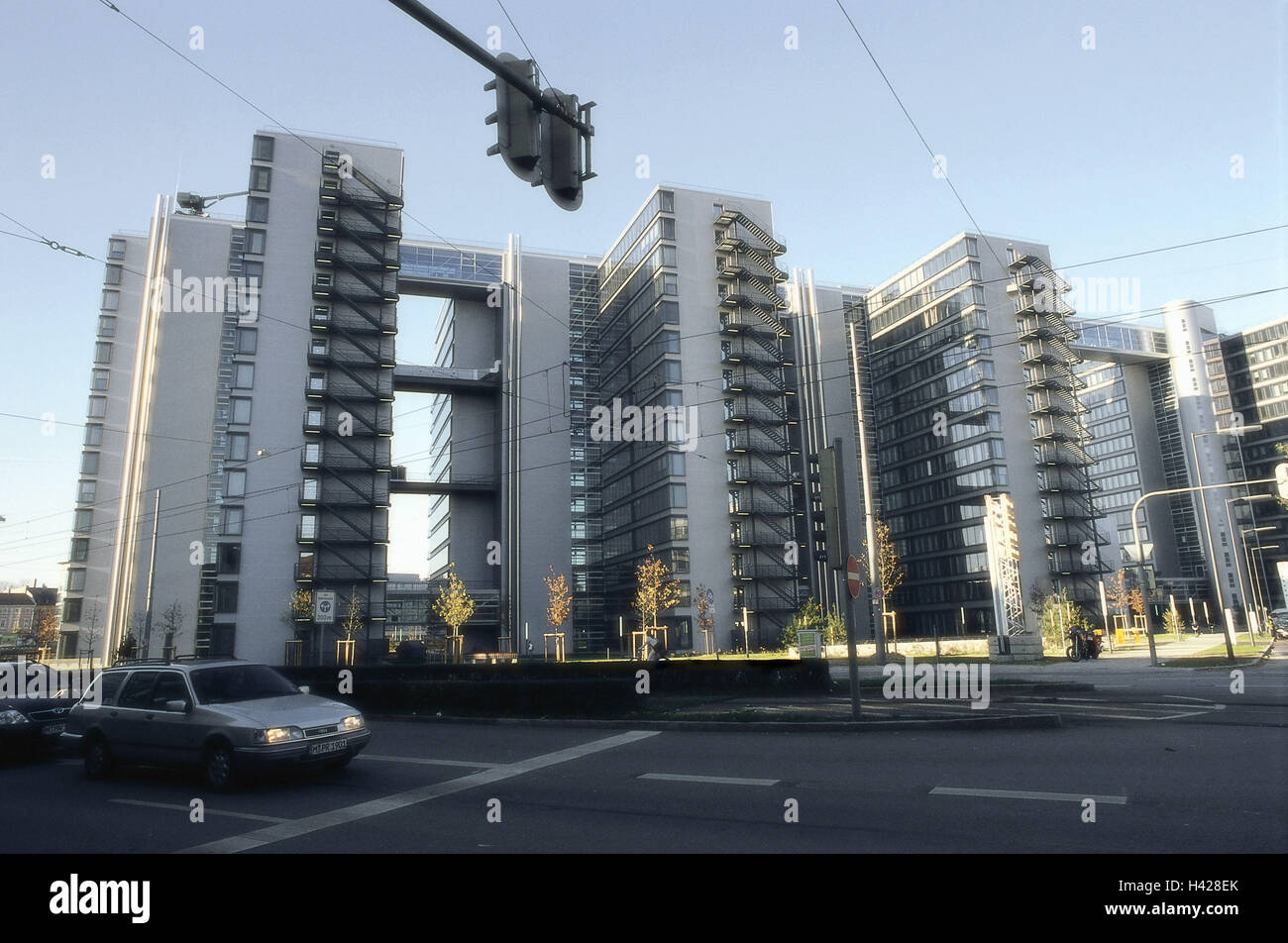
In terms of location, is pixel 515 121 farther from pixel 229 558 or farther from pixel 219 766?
pixel 229 558

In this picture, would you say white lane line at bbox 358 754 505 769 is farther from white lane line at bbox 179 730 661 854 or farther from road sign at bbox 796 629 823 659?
road sign at bbox 796 629 823 659

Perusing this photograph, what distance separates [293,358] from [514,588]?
28188 mm

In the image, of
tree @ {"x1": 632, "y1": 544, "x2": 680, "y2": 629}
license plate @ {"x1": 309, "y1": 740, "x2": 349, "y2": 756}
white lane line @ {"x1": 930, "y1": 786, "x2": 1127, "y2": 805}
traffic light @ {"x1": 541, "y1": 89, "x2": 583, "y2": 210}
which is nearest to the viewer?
traffic light @ {"x1": 541, "y1": 89, "x2": 583, "y2": 210}

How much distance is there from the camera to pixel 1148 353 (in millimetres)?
114438

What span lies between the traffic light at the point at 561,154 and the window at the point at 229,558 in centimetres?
6038

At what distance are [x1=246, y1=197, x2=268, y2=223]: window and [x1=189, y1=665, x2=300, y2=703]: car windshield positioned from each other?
6274 cm

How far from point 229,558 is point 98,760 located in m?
53.7

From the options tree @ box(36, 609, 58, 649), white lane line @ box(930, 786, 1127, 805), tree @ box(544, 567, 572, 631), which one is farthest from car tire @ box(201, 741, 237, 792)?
tree @ box(36, 609, 58, 649)

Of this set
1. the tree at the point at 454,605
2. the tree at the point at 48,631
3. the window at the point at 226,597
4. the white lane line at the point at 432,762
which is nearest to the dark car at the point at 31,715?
the white lane line at the point at 432,762

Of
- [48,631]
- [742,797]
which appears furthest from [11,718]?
[48,631]

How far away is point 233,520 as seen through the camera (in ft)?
197

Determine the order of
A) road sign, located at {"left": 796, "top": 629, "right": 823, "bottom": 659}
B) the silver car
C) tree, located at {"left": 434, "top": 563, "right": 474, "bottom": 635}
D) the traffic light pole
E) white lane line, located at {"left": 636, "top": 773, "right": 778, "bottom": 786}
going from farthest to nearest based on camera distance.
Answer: tree, located at {"left": 434, "top": 563, "right": 474, "bottom": 635}, road sign, located at {"left": 796, "top": 629, "right": 823, "bottom": 659}, the silver car, white lane line, located at {"left": 636, "top": 773, "right": 778, "bottom": 786}, the traffic light pole

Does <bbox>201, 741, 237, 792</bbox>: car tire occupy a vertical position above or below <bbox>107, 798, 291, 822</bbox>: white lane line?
above

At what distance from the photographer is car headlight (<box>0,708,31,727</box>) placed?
12.4 metres
